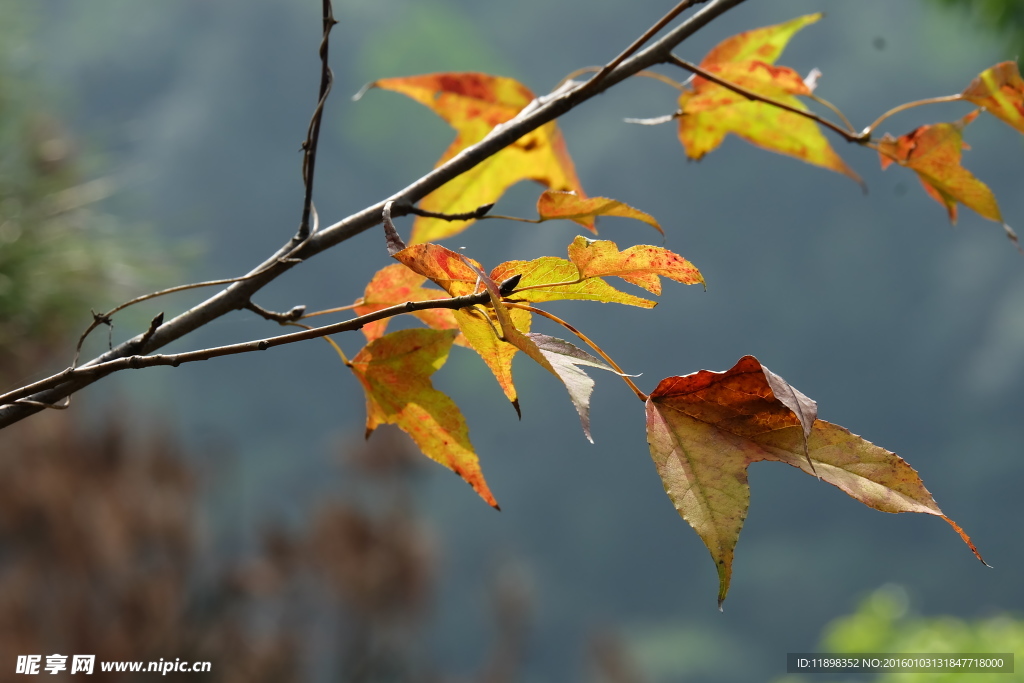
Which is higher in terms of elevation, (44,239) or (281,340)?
(44,239)

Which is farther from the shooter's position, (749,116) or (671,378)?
(749,116)

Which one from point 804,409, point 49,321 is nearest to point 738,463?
point 804,409

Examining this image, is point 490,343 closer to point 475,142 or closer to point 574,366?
point 574,366

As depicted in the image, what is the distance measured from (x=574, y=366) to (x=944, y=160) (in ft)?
0.61

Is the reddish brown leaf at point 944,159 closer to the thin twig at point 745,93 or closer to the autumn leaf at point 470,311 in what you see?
the thin twig at point 745,93

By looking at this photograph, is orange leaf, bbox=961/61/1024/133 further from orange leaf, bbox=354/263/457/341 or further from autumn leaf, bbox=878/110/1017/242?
orange leaf, bbox=354/263/457/341

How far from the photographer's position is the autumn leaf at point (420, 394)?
233mm

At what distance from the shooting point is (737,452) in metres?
0.19

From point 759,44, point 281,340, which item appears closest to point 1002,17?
point 759,44

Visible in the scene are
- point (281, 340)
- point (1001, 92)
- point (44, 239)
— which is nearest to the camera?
point (281, 340)

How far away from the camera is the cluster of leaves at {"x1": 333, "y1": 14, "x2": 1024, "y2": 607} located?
0.18 m

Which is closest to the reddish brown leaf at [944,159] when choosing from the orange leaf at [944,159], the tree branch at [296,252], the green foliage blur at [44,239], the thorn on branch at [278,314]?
the orange leaf at [944,159]

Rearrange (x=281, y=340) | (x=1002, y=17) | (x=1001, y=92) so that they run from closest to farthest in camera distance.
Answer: (x=281, y=340) < (x=1001, y=92) < (x=1002, y=17)

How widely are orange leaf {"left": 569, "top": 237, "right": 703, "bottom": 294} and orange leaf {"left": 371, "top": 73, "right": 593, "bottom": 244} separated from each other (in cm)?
14
